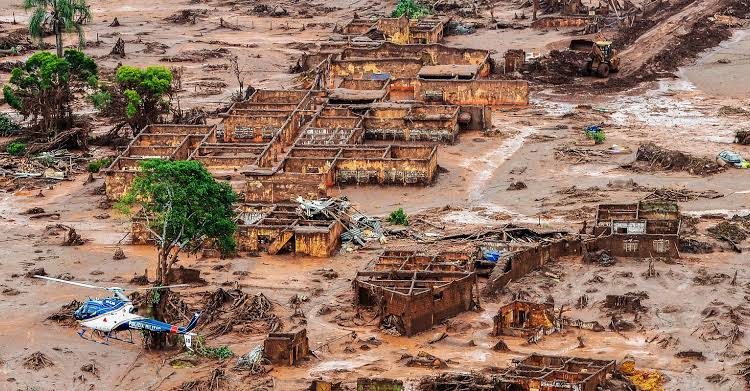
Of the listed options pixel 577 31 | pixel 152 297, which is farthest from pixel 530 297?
pixel 577 31

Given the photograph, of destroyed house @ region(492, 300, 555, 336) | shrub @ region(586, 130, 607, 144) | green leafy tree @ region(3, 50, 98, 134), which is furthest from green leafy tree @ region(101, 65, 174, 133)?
destroyed house @ region(492, 300, 555, 336)

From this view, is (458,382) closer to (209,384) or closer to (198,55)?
(209,384)

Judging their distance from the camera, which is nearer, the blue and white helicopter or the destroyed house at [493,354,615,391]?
the destroyed house at [493,354,615,391]

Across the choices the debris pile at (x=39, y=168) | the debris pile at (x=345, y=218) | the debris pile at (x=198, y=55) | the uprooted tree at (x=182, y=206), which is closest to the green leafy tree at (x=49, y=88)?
the debris pile at (x=39, y=168)

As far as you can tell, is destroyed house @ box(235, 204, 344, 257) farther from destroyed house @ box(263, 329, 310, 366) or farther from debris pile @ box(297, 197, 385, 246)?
destroyed house @ box(263, 329, 310, 366)

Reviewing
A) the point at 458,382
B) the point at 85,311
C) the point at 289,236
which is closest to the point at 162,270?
the point at 85,311

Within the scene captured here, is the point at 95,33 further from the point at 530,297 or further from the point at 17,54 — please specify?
the point at 530,297

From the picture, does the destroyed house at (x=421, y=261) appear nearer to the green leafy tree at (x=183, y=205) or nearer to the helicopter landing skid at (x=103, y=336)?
the green leafy tree at (x=183, y=205)
